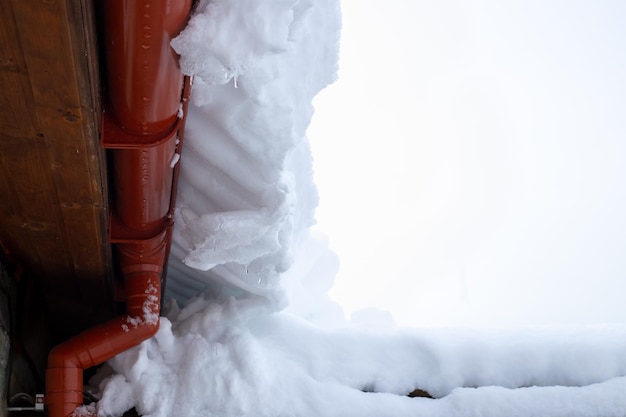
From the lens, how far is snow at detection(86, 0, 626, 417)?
80.0 inches

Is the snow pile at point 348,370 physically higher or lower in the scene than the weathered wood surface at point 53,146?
lower

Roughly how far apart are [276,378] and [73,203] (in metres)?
1.09

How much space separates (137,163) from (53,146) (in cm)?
25

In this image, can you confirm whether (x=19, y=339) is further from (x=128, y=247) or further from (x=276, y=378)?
(x=276, y=378)

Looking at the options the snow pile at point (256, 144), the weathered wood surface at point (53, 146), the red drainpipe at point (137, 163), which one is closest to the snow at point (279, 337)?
the snow pile at point (256, 144)

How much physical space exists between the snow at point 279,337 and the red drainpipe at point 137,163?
0.41 feet

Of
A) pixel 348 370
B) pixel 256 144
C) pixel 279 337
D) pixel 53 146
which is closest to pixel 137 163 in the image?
pixel 53 146

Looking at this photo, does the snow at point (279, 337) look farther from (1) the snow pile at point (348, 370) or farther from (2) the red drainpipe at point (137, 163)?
(2) the red drainpipe at point (137, 163)

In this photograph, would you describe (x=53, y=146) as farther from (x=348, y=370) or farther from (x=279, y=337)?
(x=348, y=370)

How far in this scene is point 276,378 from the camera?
2.47 m

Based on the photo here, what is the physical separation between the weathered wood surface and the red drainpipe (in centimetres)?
6

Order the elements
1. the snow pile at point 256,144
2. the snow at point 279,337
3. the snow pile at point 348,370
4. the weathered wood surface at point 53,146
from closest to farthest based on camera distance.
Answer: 1. the weathered wood surface at point 53,146
2. the snow pile at point 256,144
3. the snow at point 279,337
4. the snow pile at point 348,370

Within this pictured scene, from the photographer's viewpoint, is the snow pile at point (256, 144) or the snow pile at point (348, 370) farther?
the snow pile at point (348, 370)

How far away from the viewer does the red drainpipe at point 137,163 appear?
1407 mm
